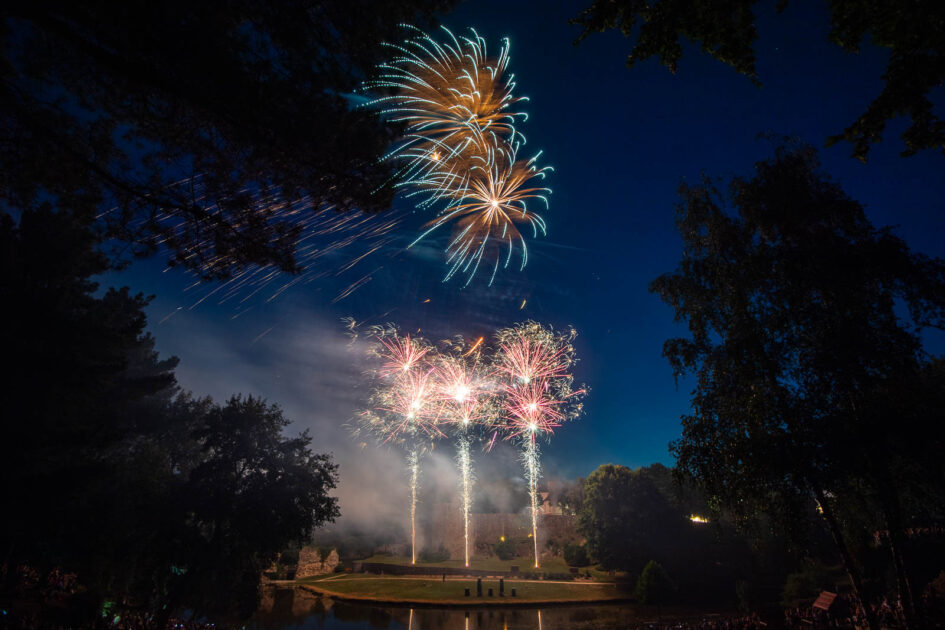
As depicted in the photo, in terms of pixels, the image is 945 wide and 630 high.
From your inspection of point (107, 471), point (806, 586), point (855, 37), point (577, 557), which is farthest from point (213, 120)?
point (577, 557)

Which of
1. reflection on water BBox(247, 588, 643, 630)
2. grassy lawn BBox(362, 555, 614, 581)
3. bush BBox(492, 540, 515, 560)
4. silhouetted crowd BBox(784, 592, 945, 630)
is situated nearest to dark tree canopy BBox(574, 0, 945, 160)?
silhouetted crowd BBox(784, 592, 945, 630)

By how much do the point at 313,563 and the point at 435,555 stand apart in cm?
1528

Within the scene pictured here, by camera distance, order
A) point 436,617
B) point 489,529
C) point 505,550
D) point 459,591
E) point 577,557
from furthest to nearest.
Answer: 1. point 489,529
2. point 505,550
3. point 577,557
4. point 459,591
5. point 436,617

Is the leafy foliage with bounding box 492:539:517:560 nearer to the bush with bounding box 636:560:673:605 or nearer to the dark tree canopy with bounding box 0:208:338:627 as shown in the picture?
the bush with bounding box 636:560:673:605

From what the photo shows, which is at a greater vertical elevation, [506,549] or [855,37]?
[855,37]

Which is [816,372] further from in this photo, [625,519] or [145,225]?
[625,519]

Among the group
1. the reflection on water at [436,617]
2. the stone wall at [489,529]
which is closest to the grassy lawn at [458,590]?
the reflection on water at [436,617]

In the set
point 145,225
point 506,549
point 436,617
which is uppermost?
point 145,225

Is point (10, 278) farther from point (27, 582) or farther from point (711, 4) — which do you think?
point (711, 4)

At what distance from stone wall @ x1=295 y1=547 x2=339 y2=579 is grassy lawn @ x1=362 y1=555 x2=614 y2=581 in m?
4.66

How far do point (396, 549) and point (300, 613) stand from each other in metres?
28.5

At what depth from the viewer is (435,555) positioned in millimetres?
50469

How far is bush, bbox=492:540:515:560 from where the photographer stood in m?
49.3

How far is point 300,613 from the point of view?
27172 millimetres
